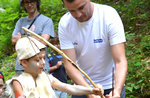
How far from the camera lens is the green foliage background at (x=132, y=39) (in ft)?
14.4

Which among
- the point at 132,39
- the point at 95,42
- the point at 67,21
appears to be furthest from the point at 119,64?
the point at 132,39

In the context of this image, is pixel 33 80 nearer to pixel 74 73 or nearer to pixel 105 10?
pixel 74 73

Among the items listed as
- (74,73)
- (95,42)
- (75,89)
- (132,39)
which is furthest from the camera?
(132,39)

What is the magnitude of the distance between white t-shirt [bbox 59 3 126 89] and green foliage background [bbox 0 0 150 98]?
2089mm

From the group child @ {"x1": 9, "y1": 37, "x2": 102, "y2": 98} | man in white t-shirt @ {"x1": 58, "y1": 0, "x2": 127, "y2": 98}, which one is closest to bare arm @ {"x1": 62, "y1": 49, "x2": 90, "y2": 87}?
man in white t-shirt @ {"x1": 58, "y1": 0, "x2": 127, "y2": 98}

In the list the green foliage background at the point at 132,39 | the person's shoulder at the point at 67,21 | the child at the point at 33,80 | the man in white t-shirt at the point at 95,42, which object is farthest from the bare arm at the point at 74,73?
the green foliage background at the point at 132,39

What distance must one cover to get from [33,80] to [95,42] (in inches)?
27.3

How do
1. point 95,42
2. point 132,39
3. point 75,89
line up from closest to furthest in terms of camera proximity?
point 75,89, point 95,42, point 132,39

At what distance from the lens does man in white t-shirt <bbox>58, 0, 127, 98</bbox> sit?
2.07 m

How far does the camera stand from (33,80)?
2176 mm

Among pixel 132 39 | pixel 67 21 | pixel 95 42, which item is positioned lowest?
pixel 132 39

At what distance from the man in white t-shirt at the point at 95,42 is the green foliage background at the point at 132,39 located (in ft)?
6.94

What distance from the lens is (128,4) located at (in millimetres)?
7121

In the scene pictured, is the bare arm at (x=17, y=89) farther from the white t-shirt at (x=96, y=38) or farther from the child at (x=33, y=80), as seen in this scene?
the white t-shirt at (x=96, y=38)
